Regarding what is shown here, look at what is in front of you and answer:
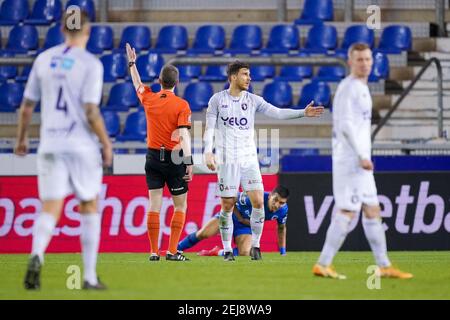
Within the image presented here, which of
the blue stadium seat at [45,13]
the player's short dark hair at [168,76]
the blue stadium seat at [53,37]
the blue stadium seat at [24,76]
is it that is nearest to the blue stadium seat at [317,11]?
the blue stadium seat at [53,37]

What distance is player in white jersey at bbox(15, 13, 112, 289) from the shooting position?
9.04 meters

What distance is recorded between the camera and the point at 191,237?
15367mm

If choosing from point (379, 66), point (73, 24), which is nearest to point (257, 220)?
point (73, 24)

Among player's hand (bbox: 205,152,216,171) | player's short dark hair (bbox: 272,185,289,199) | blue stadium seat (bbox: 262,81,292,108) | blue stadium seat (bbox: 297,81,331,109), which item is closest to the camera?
player's hand (bbox: 205,152,216,171)

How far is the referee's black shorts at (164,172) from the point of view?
1370cm

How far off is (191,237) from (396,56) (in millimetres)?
9521

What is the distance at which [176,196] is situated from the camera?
13867mm

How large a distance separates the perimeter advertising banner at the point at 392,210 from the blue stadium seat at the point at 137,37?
738cm

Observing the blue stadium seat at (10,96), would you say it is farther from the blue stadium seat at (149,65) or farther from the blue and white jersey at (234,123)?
the blue and white jersey at (234,123)

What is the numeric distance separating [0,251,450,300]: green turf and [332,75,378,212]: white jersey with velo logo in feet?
2.56

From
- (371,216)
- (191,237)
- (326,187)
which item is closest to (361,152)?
(371,216)

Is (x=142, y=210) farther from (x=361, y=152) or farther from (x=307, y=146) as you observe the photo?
(x=361, y=152)

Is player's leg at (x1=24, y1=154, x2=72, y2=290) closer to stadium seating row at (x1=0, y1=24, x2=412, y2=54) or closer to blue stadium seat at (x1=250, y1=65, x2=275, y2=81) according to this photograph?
blue stadium seat at (x1=250, y1=65, x2=275, y2=81)

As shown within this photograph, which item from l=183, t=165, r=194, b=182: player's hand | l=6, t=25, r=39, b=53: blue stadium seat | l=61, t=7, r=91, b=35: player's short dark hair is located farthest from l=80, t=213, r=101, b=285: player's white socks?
l=6, t=25, r=39, b=53: blue stadium seat
